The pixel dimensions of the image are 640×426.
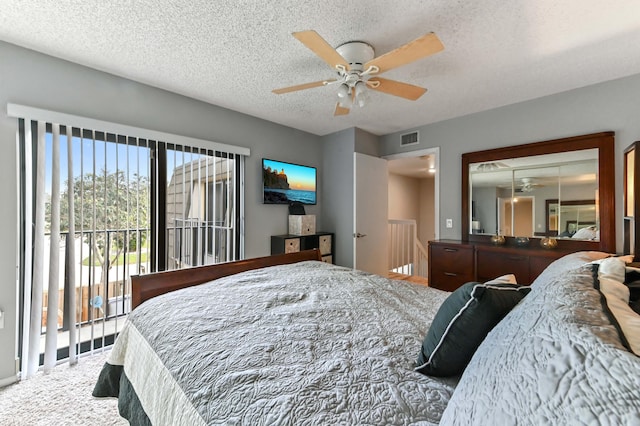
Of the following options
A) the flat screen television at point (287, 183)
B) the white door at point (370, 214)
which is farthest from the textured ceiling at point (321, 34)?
the white door at point (370, 214)

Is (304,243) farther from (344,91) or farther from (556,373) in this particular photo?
(556,373)

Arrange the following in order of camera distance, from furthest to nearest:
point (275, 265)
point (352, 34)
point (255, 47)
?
point (275, 265), point (255, 47), point (352, 34)

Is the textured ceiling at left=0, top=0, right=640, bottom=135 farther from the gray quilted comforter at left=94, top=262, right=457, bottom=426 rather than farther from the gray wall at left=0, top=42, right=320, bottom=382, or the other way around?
the gray quilted comforter at left=94, top=262, right=457, bottom=426

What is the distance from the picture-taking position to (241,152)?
3.32 metres

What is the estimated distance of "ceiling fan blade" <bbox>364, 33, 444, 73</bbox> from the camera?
1476 mm

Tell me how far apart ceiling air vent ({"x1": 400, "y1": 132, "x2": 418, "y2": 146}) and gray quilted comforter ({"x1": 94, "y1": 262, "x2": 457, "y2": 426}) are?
2.72 meters

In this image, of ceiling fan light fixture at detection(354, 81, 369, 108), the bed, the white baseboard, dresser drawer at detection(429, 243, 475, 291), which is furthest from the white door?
the white baseboard

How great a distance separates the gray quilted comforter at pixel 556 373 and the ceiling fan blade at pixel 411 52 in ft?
4.53

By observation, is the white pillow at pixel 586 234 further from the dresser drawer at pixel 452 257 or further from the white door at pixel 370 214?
the white door at pixel 370 214

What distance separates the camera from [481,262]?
294 cm

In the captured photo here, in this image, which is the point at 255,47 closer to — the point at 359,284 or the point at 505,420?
the point at 359,284

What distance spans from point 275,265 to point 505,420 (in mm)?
2132

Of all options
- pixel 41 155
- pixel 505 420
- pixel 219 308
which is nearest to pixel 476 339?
pixel 505 420

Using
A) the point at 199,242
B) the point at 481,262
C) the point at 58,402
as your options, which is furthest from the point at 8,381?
the point at 481,262
